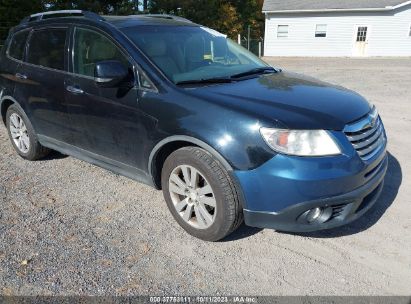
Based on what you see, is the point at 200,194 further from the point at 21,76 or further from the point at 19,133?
the point at 19,133

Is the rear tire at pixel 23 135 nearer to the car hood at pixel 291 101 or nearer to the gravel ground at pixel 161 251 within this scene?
the gravel ground at pixel 161 251

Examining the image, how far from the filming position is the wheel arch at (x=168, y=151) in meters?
3.02

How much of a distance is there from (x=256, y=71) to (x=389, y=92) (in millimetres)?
7628

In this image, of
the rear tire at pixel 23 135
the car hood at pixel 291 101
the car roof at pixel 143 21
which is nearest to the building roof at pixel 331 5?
the car roof at pixel 143 21

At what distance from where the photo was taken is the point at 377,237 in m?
3.33

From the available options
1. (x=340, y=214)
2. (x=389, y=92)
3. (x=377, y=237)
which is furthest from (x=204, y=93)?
(x=389, y=92)

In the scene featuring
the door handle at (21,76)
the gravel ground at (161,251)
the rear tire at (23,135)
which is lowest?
the gravel ground at (161,251)

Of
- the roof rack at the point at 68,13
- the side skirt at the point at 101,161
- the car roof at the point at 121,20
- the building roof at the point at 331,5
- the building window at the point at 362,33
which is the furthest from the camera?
the building window at the point at 362,33

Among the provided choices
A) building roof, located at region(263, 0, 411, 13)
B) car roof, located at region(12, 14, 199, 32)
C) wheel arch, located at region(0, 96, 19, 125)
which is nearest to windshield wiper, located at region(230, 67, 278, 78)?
car roof, located at region(12, 14, 199, 32)

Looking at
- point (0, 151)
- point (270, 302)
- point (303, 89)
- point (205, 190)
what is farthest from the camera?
point (0, 151)

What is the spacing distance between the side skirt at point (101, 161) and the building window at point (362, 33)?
25.5 m

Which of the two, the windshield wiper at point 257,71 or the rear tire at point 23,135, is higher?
the windshield wiper at point 257,71

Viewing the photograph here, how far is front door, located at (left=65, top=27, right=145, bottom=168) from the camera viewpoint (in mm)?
3604

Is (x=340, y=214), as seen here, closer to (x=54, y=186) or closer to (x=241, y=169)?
(x=241, y=169)
